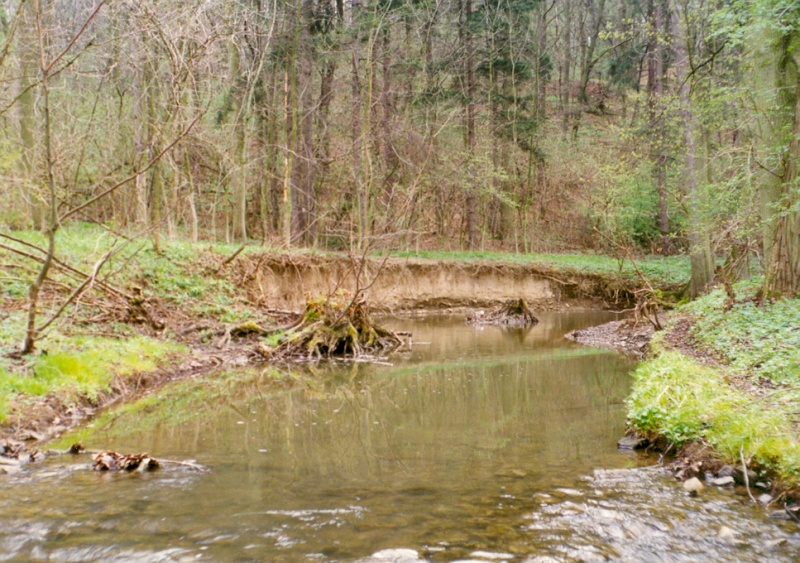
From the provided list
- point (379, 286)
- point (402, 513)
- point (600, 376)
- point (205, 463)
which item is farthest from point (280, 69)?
point (402, 513)

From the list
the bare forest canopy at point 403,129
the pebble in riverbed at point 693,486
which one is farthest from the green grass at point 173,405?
the pebble in riverbed at point 693,486

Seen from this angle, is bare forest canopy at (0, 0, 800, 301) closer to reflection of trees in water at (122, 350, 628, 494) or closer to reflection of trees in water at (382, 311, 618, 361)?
reflection of trees in water at (382, 311, 618, 361)

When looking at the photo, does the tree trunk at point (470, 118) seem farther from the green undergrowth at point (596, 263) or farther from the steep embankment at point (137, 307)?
the steep embankment at point (137, 307)

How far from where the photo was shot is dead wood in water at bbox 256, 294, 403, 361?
13.6 m

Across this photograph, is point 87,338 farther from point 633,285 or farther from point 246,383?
point 633,285

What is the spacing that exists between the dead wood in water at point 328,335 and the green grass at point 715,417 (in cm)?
751

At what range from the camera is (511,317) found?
73.5 ft

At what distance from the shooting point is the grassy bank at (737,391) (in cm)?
543

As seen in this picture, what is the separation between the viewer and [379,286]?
25.3 metres

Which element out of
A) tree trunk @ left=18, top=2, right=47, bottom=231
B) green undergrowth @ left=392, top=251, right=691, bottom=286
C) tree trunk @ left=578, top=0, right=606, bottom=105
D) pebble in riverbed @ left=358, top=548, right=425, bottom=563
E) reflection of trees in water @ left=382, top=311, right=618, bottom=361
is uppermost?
tree trunk @ left=578, top=0, right=606, bottom=105

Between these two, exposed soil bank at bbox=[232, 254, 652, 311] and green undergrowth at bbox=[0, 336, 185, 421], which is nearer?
green undergrowth at bbox=[0, 336, 185, 421]

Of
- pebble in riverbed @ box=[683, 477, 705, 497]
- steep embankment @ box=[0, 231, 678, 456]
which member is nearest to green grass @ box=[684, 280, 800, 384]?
pebble in riverbed @ box=[683, 477, 705, 497]

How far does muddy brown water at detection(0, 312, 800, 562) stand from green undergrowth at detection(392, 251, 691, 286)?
61.8ft

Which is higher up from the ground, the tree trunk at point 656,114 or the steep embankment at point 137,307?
the tree trunk at point 656,114
